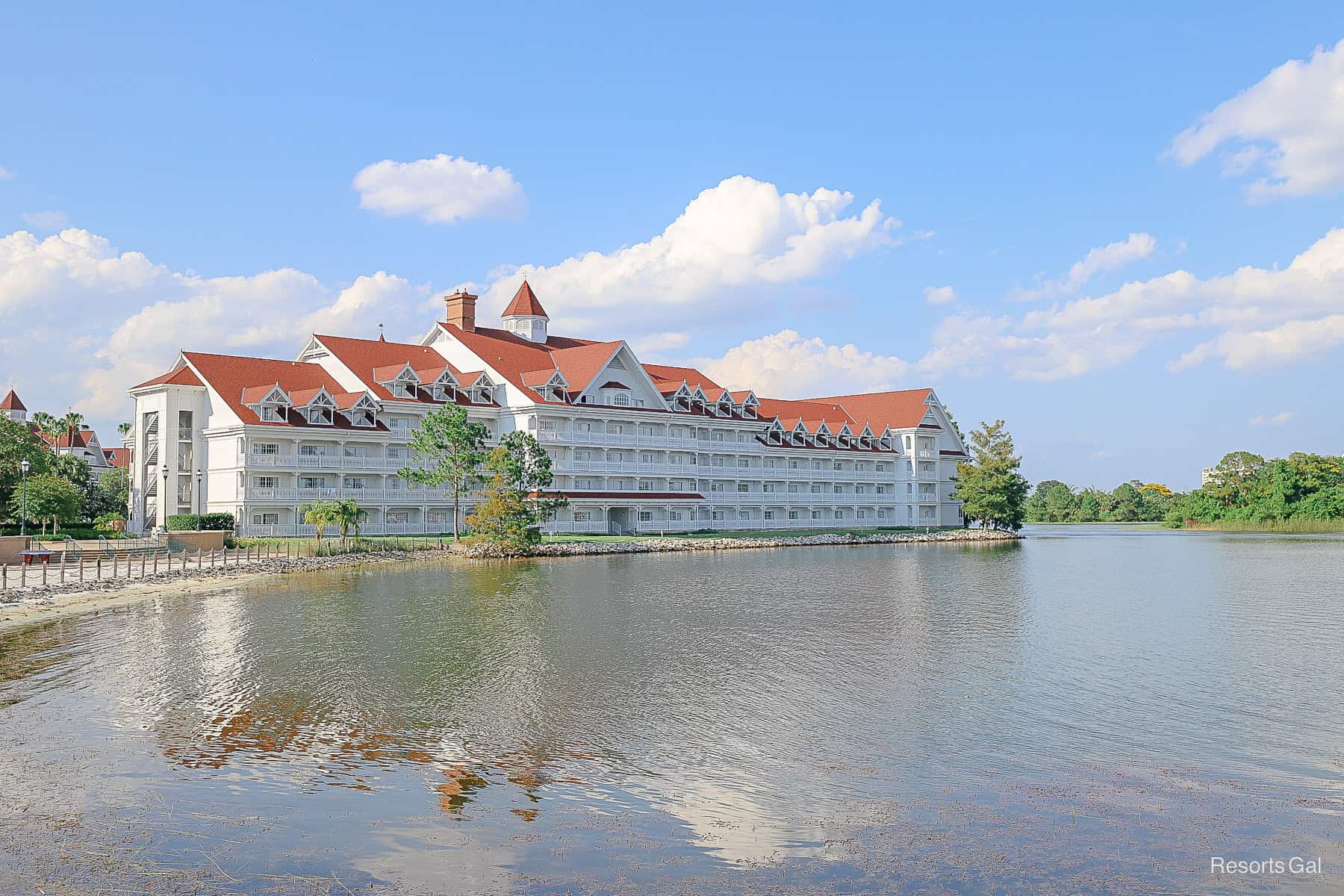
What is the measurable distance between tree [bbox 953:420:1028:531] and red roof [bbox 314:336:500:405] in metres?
44.8

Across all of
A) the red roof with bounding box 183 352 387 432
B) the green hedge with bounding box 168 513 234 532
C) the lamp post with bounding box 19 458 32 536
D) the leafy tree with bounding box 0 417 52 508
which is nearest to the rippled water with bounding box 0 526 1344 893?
the green hedge with bounding box 168 513 234 532

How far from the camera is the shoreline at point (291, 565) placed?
33.0 m

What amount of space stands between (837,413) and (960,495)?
13439 millimetres

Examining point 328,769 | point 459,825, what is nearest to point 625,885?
point 459,825

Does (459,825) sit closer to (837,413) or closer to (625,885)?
(625,885)

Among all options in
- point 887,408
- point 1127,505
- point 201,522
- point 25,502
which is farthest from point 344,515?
point 1127,505

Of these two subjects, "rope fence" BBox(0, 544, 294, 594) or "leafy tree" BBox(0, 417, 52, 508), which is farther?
"leafy tree" BBox(0, 417, 52, 508)

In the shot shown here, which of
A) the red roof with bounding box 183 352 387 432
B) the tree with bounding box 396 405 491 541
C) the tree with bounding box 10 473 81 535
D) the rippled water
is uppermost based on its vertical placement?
the red roof with bounding box 183 352 387 432

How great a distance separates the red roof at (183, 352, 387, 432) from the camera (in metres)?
61.9

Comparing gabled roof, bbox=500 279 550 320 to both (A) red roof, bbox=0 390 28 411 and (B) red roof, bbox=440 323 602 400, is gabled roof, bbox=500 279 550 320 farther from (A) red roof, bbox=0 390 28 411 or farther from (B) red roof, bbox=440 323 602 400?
(A) red roof, bbox=0 390 28 411

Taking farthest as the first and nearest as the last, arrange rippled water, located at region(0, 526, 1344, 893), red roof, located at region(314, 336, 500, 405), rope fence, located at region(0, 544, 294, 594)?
red roof, located at region(314, 336, 500, 405) → rope fence, located at region(0, 544, 294, 594) → rippled water, located at region(0, 526, 1344, 893)

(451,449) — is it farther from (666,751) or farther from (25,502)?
(666,751)

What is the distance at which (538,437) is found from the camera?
234 ft

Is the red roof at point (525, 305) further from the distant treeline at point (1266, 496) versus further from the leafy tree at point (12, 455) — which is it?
the distant treeline at point (1266, 496)
